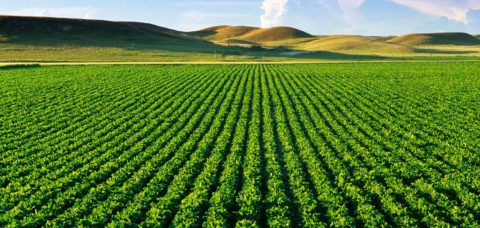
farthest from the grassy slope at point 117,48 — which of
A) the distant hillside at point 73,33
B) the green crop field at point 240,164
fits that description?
the green crop field at point 240,164

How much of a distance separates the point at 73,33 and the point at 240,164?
147983mm

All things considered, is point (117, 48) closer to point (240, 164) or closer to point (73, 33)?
point (73, 33)

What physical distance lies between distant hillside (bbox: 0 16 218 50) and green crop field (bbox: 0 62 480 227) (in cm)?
10544

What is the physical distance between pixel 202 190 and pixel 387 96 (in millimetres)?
23774

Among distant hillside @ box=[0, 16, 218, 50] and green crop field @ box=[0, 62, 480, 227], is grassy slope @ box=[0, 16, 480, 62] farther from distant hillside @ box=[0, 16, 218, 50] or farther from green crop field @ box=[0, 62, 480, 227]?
green crop field @ box=[0, 62, 480, 227]

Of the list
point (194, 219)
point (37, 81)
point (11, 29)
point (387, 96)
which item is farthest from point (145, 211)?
point (11, 29)

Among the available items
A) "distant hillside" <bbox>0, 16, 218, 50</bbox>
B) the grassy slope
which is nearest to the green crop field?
the grassy slope

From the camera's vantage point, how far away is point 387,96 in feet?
88.0

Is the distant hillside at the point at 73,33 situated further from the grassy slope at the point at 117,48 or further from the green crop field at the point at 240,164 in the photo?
the green crop field at the point at 240,164

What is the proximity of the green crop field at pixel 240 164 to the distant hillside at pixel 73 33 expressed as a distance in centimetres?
10544

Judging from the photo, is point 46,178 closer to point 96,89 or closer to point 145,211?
point 145,211

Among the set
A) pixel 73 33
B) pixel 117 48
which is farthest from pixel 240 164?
pixel 73 33

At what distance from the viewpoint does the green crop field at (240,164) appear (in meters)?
8.70

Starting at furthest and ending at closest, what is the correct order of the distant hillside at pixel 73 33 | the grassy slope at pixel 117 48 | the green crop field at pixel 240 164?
the distant hillside at pixel 73 33, the grassy slope at pixel 117 48, the green crop field at pixel 240 164
